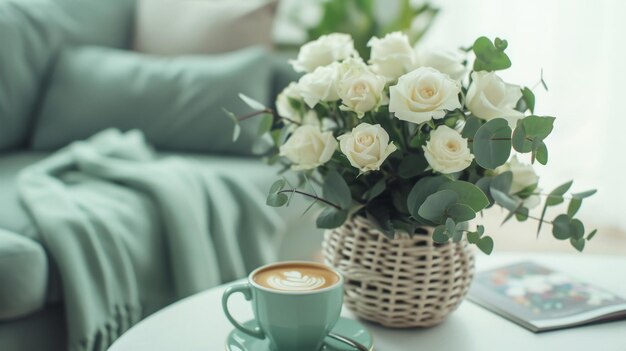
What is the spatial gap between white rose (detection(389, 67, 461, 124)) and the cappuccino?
0.21m

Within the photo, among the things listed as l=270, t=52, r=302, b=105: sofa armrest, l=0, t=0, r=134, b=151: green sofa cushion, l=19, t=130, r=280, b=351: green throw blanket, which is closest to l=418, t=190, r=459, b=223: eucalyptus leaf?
l=19, t=130, r=280, b=351: green throw blanket

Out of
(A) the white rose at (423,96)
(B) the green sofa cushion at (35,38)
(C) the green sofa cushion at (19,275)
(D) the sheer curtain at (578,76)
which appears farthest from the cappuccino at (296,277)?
(D) the sheer curtain at (578,76)

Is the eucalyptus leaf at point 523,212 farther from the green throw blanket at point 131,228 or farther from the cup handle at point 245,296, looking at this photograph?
the green throw blanket at point 131,228

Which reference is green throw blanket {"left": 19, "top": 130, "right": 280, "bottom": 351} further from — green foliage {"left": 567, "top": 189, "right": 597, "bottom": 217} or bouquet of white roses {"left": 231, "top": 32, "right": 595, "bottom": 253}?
green foliage {"left": 567, "top": 189, "right": 597, "bottom": 217}

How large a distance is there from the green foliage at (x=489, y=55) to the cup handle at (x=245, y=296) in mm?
372

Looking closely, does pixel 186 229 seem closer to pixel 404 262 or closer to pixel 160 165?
pixel 160 165

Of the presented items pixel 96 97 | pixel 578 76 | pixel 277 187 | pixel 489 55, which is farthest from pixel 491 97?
pixel 578 76

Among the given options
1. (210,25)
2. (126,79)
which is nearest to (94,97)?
(126,79)

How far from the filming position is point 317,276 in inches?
31.5

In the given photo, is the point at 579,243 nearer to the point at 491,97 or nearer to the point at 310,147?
the point at 491,97

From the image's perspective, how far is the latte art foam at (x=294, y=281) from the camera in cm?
77

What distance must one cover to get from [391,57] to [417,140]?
11cm

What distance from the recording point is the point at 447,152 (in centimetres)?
73

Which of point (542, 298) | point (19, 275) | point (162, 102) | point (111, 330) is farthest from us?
point (162, 102)
